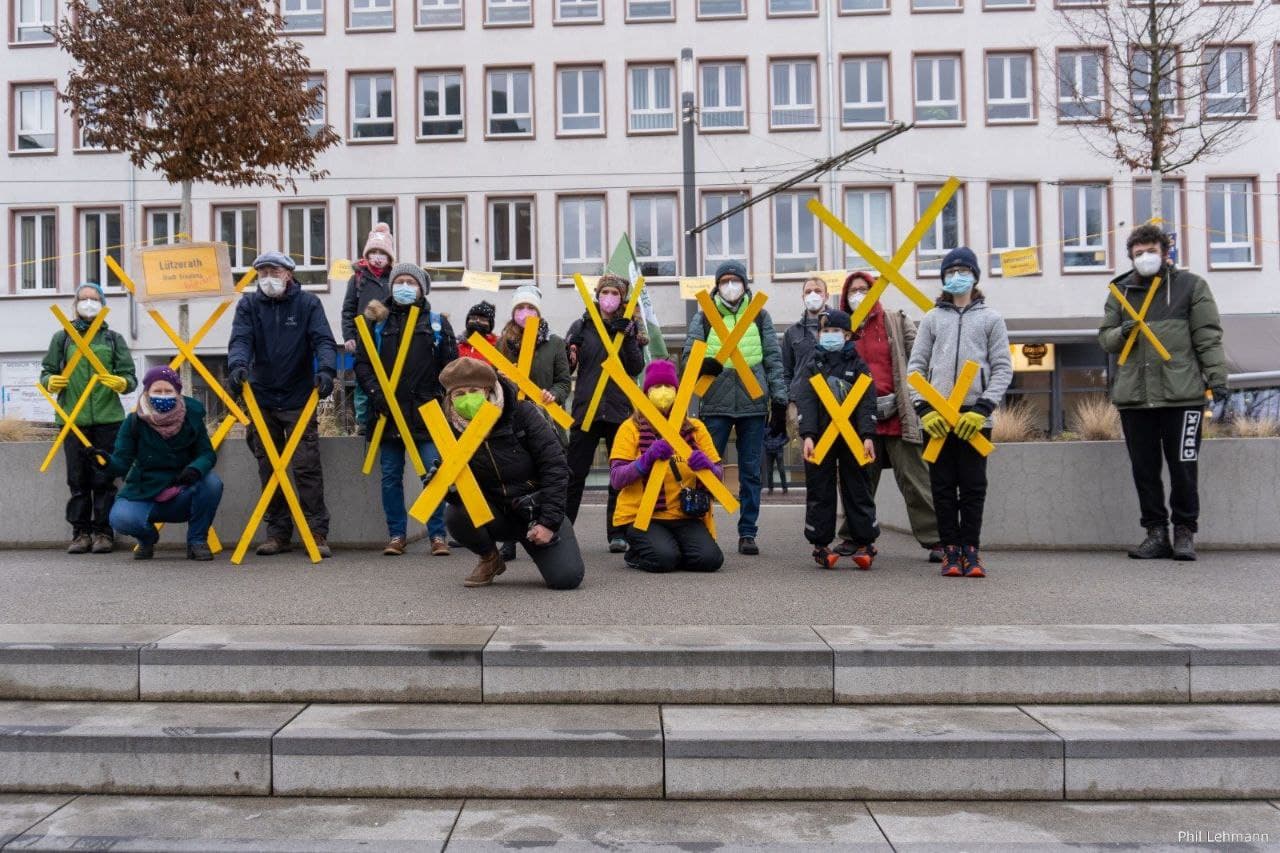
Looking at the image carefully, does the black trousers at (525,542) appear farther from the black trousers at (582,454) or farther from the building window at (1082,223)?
the building window at (1082,223)

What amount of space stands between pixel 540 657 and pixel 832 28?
88.0ft

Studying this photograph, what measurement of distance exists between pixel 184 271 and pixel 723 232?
2157 cm

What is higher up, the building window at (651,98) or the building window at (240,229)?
the building window at (651,98)

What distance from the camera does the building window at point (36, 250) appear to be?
2903 centimetres

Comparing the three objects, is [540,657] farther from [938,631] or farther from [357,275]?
[357,275]

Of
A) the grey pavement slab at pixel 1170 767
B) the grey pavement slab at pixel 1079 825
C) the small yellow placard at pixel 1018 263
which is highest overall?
the small yellow placard at pixel 1018 263

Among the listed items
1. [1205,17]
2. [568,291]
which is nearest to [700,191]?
[568,291]

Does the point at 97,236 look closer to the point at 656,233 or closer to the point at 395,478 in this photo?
the point at 656,233

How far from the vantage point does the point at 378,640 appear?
15.1 ft

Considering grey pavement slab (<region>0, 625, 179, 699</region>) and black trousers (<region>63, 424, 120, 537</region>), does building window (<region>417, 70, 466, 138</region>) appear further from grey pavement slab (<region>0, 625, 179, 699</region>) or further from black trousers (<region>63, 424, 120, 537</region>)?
grey pavement slab (<region>0, 625, 179, 699</region>)

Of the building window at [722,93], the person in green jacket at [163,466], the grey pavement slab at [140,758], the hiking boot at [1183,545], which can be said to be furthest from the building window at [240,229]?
the grey pavement slab at [140,758]

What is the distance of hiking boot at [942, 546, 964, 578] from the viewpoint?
6445mm

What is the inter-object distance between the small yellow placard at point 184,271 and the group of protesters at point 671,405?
0.39 meters

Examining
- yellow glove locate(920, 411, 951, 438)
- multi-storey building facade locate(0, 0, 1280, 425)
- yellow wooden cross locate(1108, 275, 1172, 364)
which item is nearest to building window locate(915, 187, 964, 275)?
multi-storey building facade locate(0, 0, 1280, 425)
